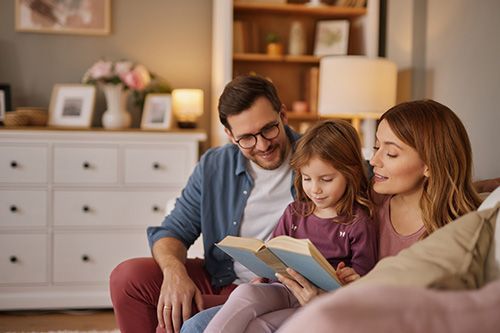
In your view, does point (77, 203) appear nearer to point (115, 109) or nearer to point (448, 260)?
point (115, 109)

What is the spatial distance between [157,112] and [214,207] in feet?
6.06

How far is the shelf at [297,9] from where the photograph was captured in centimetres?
408

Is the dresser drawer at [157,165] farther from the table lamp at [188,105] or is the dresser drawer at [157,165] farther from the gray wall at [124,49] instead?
the gray wall at [124,49]

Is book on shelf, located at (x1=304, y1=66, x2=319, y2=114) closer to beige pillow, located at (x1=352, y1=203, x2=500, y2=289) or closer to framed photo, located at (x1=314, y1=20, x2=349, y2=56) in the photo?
framed photo, located at (x1=314, y1=20, x2=349, y2=56)

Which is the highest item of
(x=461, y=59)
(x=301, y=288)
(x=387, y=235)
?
(x=461, y=59)

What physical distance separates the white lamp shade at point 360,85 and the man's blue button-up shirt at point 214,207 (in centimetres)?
130

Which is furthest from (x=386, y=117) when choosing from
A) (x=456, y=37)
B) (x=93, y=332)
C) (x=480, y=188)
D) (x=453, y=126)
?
(x=93, y=332)

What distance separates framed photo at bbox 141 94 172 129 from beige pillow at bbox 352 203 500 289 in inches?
114

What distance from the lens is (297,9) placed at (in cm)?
415

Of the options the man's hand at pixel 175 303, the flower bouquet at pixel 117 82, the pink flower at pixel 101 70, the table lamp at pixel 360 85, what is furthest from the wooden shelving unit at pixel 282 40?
the man's hand at pixel 175 303

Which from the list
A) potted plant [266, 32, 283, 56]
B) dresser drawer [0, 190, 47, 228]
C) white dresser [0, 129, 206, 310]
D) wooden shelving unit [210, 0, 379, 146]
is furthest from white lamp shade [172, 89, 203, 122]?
dresser drawer [0, 190, 47, 228]

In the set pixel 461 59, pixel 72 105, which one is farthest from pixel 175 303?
pixel 72 105

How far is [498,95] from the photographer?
2.70 m

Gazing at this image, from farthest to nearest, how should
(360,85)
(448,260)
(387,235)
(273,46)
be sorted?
(273,46)
(360,85)
(387,235)
(448,260)
